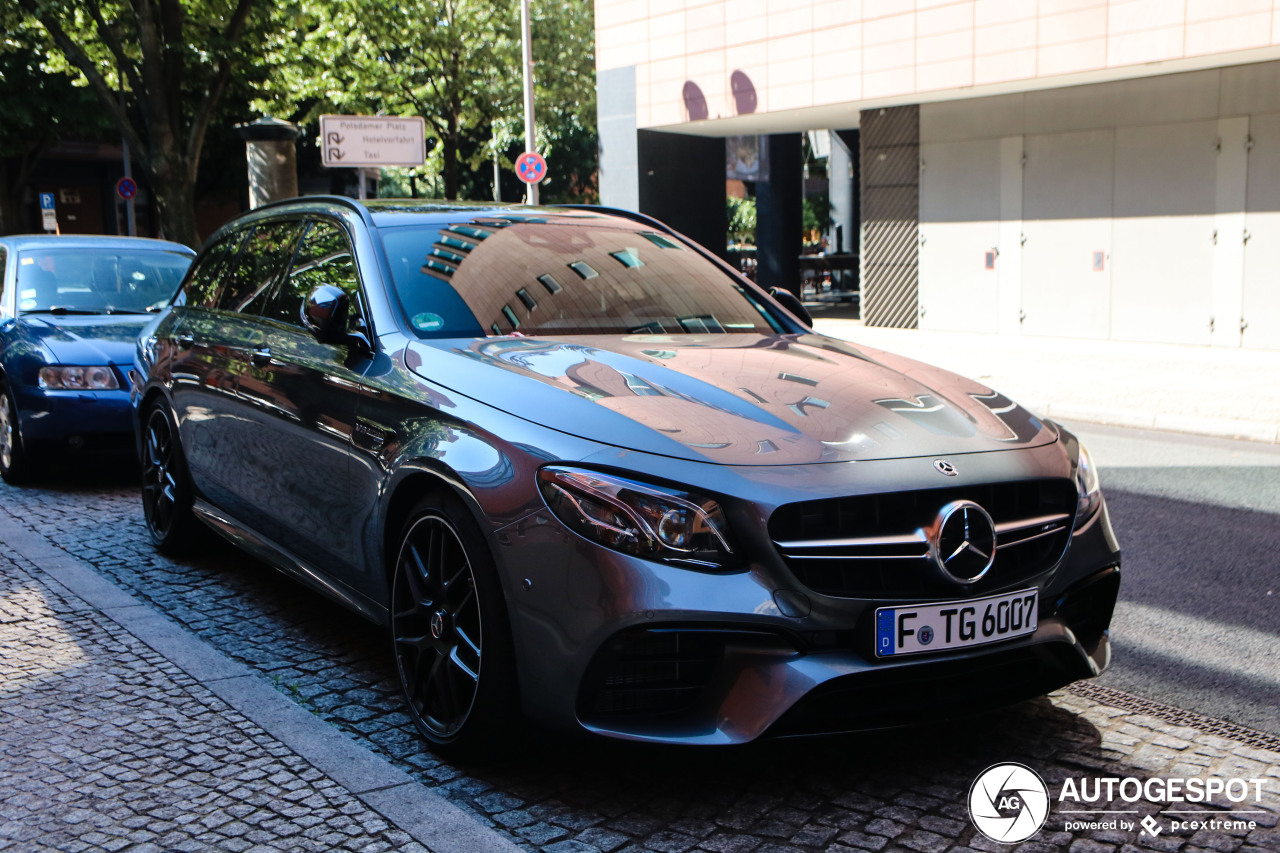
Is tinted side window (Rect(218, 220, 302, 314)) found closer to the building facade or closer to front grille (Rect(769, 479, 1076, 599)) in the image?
front grille (Rect(769, 479, 1076, 599))

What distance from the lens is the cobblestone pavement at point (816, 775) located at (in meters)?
Result: 2.94

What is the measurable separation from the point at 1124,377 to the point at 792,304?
9093 millimetres

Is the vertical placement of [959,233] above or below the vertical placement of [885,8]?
below

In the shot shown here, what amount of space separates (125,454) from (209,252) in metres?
2.28

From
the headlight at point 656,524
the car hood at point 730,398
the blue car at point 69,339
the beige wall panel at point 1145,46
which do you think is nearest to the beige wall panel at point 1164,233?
the beige wall panel at point 1145,46

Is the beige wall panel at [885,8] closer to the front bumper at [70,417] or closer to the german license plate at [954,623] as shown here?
the front bumper at [70,417]

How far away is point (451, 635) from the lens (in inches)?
134

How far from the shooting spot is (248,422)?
477cm

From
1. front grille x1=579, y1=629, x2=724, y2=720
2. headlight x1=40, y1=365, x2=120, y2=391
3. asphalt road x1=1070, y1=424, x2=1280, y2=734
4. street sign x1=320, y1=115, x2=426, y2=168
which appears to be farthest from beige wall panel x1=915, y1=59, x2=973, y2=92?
front grille x1=579, y1=629, x2=724, y2=720

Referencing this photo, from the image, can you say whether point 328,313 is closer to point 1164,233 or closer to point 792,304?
point 792,304

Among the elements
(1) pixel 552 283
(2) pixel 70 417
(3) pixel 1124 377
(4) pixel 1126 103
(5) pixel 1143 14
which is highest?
(5) pixel 1143 14

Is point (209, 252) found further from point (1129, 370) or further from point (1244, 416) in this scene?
point (1129, 370)

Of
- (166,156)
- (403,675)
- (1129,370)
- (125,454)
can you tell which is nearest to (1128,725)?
(403,675)

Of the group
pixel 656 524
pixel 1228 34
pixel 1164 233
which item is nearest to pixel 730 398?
pixel 656 524
